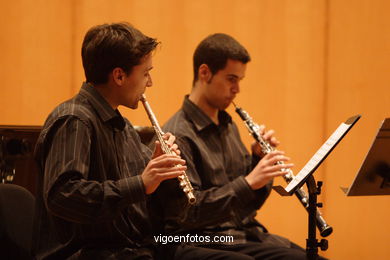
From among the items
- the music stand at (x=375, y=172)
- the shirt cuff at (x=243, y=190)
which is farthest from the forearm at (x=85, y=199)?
the music stand at (x=375, y=172)

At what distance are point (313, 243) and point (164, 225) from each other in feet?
2.09

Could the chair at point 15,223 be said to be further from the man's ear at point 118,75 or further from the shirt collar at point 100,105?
the man's ear at point 118,75

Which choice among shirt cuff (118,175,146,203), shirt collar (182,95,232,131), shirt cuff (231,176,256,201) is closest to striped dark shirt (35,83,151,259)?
shirt cuff (118,175,146,203)

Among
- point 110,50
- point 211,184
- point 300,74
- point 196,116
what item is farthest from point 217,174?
point 300,74

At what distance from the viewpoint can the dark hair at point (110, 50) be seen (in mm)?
1868

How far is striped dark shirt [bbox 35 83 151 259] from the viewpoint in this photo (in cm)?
163

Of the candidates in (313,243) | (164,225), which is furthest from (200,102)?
(313,243)

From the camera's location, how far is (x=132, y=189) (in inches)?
66.4

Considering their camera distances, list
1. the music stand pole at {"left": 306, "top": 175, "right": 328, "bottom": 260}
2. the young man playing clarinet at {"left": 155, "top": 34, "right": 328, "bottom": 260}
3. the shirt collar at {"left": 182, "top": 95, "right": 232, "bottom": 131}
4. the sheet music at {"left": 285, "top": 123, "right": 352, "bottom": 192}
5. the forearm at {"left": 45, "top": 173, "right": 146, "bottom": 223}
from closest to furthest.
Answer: the forearm at {"left": 45, "top": 173, "right": 146, "bottom": 223}, the sheet music at {"left": 285, "top": 123, "right": 352, "bottom": 192}, the music stand pole at {"left": 306, "top": 175, "right": 328, "bottom": 260}, the young man playing clarinet at {"left": 155, "top": 34, "right": 328, "bottom": 260}, the shirt collar at {"left": 182, "top": 95, "right": 232, "bottom": 131}

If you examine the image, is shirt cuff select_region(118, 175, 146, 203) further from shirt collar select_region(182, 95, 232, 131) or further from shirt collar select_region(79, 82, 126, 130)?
shirt collar select_region(182, 95, 232, 131)

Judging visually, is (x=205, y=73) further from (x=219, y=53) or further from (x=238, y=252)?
(x=238, y=252)

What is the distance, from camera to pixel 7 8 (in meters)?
3.37

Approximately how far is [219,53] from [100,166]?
102cm

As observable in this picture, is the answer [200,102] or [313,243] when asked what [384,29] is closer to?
[200,102]
